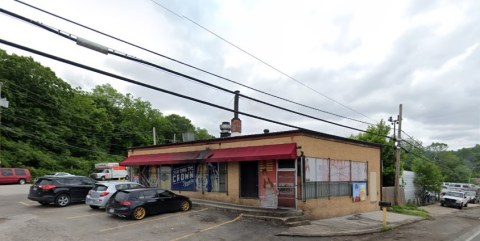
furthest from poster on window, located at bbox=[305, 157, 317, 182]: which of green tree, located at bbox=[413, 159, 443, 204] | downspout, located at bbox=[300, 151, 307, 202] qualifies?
green tree, located at bbox=[413, 159, 443, 204]

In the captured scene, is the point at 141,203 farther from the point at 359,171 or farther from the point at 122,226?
the point at 359,171

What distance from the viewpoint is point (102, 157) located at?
64.6 m

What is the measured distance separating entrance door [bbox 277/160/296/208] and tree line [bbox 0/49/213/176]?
128ft

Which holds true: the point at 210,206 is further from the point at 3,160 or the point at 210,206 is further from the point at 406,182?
the point at 3,160


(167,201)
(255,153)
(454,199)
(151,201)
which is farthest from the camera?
(454,199)

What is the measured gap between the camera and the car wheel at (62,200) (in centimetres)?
1947

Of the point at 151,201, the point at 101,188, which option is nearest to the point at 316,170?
the point at 151,201

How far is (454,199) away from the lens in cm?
3578

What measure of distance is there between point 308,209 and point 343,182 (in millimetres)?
4355

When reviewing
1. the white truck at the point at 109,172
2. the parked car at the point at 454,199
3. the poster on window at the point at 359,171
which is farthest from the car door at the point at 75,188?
the parked car at the point at 454,199

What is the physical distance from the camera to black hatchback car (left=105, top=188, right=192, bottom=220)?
1587cm

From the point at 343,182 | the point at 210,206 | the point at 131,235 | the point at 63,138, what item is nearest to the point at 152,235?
the point at 131,235

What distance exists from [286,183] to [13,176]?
103ft

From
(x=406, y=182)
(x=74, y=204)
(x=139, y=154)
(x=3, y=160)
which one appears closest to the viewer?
(x=74, y=204)
